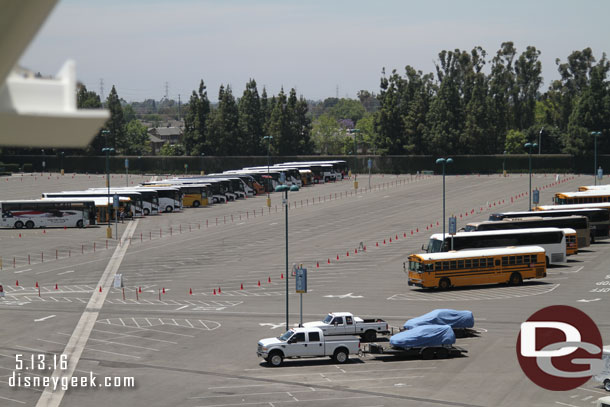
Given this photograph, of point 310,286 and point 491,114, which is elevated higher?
point 491,114

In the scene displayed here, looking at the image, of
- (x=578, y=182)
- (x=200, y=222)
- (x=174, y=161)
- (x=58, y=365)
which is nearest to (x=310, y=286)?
(x=58, y=365)

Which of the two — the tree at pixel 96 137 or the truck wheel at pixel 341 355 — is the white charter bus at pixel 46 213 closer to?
the truck wheel at pixel 341 355

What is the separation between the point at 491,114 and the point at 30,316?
117964 millimetres

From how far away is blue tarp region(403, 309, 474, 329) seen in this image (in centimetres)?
3903

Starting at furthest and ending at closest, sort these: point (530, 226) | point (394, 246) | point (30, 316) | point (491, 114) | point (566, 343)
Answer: point (491, 114) < point (394, 246) < point (530, 226) < point (30, 316) < point (566, 343)

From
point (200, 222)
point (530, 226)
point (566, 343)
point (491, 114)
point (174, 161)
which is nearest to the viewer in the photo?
Answer: point (566, 343)

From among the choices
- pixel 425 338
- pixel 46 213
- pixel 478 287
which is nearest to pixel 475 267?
pixel 478 287

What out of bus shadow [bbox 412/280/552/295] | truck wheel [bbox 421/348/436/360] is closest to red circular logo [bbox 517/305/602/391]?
truck wheel [bbox 421/348/436/360]

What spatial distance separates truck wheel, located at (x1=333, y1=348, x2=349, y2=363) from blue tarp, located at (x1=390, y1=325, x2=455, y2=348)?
7.12ft

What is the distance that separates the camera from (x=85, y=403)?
30.2 m

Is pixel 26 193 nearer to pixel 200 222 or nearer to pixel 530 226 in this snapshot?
pixel 200 222

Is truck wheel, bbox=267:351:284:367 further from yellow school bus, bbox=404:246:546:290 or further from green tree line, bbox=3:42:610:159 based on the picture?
green tree line, bbox=3:42:610:159

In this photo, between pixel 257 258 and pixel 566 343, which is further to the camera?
pixel 257 258

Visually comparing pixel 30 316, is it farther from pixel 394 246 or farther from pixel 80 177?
pixel 80 177
